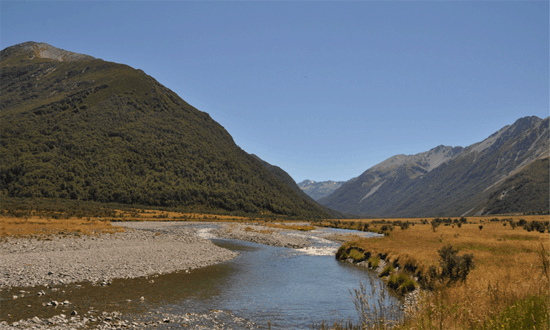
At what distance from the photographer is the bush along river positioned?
1483cm

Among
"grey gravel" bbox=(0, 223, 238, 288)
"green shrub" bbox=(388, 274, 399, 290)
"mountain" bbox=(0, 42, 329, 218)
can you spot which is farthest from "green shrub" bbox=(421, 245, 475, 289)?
"mountain" bbox=(0, 42, 329, 218)

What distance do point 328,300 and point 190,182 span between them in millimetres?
154134

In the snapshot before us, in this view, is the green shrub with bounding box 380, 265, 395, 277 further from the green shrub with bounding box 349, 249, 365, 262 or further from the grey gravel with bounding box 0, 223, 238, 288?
the grey gravel with bounding box 0, 223, 238, 288

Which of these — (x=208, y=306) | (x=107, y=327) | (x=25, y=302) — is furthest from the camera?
(x=208, y=306)

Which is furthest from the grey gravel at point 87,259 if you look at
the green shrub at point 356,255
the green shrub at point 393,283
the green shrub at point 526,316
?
the green shrub at point 526,316

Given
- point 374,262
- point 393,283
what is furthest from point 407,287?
point 374,262

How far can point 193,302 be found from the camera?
60.7 ft

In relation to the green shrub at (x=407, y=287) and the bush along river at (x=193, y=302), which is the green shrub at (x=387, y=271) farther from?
the green shrub at (x=407, y=287)

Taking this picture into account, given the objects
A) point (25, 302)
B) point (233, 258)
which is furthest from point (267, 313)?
point (233, 258)

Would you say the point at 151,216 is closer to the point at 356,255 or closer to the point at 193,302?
the point at 356,255

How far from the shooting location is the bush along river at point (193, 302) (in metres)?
14.8

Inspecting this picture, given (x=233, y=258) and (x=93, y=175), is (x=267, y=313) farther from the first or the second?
(x=93, y=175)

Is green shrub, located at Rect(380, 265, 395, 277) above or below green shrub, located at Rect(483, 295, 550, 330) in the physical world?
below

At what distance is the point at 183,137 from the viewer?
19725cm
